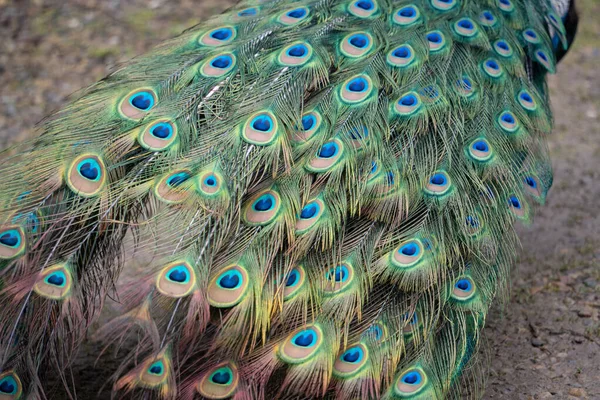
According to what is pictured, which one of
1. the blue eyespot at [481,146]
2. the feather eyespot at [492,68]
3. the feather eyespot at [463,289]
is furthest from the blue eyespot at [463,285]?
the feather eyespot at [492,68]

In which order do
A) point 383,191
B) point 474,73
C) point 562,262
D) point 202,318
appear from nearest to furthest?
point 202,318 < point 383,191 < point 474,73 < point 562,262

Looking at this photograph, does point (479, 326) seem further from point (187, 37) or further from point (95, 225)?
point (187, 37)

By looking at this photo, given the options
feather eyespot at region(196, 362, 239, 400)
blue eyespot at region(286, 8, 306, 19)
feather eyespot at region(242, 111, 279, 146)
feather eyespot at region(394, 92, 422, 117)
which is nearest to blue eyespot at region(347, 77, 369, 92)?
feather eyespot at region(394, 92, 422, 117)

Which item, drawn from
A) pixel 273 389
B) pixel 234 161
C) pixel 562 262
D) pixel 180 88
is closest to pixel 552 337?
pixel 562 262

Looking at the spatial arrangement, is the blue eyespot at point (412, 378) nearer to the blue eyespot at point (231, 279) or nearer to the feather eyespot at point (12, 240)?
the blue eyespot at point (231, 279)

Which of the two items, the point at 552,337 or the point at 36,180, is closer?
the point at 36,180

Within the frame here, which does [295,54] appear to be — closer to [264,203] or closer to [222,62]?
[222,62]
